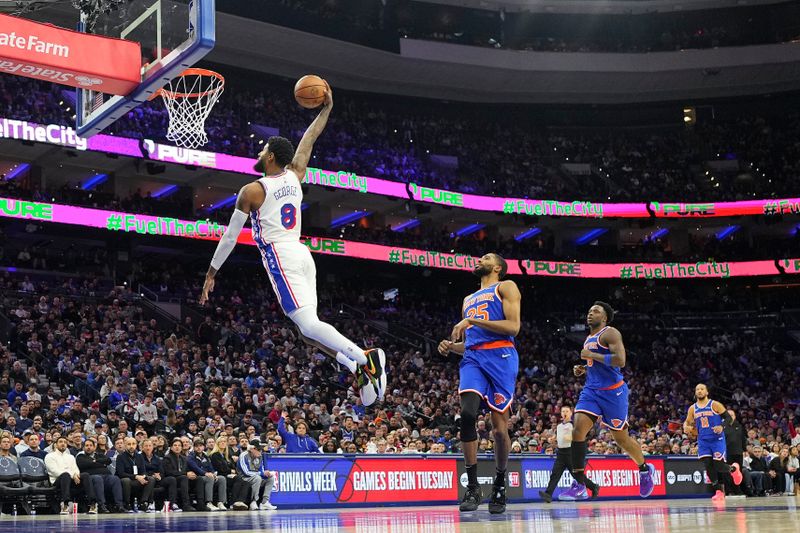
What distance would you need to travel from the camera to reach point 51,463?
46.6ft

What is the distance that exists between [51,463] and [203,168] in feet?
64.1

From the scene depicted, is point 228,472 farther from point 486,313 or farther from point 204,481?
point 486,313

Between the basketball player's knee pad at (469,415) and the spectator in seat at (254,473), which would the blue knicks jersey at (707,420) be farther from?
the basketball player's knee pad at (469,415)

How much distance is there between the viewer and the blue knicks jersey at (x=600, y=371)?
35.1ft

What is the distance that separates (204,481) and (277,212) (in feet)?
29.9

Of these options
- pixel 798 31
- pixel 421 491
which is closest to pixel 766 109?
pixel 798 31

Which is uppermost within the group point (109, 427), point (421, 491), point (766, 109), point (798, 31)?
point (798, 31)

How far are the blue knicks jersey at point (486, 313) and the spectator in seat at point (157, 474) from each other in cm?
807

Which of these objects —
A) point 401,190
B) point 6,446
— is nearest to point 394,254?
point 401,190

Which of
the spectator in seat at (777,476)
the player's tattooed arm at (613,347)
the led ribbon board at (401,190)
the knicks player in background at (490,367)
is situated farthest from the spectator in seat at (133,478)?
the spectator in seat at (777,476)

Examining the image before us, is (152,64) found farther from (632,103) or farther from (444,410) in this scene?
(632,103)

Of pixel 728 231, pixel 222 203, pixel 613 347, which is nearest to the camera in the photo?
pixel 613 347

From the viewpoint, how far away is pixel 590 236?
1766 inches

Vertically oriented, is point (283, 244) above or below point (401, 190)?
below
